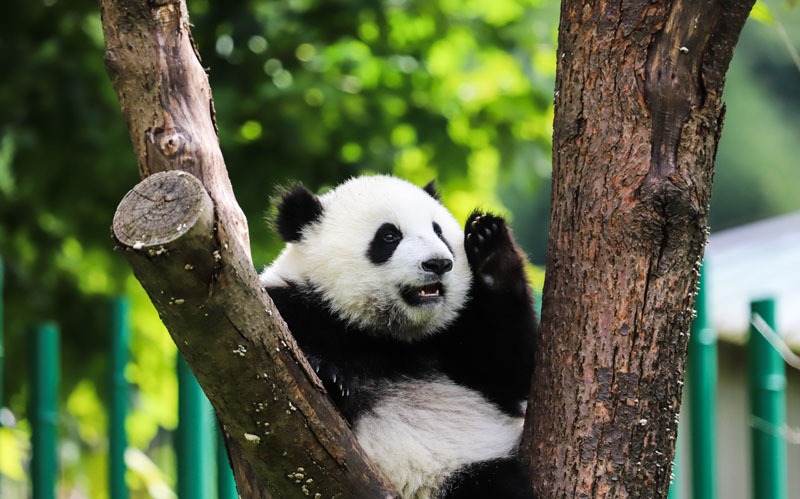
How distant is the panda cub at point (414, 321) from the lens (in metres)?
2.60

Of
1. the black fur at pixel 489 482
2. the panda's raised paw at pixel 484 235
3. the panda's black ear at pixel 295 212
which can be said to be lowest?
the black fur at pixel 489 482

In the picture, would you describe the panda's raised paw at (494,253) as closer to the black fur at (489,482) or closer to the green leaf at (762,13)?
the black fur at (489,482)

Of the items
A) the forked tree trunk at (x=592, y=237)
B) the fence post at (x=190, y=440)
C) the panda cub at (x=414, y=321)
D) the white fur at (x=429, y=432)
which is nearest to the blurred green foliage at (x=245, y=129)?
the fence post at (x=190, y=440)

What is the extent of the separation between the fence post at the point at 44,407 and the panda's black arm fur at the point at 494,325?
74.6 inches

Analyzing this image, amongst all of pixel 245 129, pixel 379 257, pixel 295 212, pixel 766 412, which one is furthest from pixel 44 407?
pixel 766 412

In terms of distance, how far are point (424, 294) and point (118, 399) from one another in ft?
5.58

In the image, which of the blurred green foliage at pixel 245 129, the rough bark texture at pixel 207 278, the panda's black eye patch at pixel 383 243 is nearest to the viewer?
the rough bark texture at pixel 207 278

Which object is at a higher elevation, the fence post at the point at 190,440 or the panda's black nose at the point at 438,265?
the panda's black nose at the point at 438,265

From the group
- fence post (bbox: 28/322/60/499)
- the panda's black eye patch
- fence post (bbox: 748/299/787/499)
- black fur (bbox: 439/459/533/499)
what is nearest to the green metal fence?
fence post (bbox: 748/299/787/499)

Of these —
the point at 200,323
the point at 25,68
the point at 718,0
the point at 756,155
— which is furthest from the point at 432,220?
the point at 756,155

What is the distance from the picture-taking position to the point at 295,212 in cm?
300

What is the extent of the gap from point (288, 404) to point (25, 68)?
10.1ft

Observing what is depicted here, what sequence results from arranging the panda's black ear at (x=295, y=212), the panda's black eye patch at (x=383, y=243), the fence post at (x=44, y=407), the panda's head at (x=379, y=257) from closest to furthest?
the panda's head at (x=379, y=257) → the panda's black eye patch at (x=383, y=243) → the panda's black ear at (x=295, y=212) → the fence post at (x=44, y=407)

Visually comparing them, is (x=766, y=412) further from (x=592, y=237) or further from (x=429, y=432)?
(x=592, y=237)
